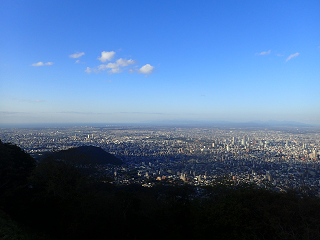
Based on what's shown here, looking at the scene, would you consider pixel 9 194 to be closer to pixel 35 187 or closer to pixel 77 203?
pixel 35 187

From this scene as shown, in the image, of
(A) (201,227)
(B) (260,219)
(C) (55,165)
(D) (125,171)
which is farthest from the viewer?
(D) (125,171)

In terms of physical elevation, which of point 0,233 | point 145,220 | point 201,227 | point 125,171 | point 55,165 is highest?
point 55,165

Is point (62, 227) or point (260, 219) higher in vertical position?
point (260, 219)

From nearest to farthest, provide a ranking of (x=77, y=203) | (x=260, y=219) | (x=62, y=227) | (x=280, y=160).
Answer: (x=260, y=219), (x=62, y=227), (x=77, y=203), (x=280, y=160)

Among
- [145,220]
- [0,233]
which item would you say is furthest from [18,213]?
[145,220]

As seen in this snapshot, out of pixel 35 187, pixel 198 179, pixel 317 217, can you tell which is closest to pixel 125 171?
pixel 198 179

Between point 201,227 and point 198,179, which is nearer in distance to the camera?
point 201,227
